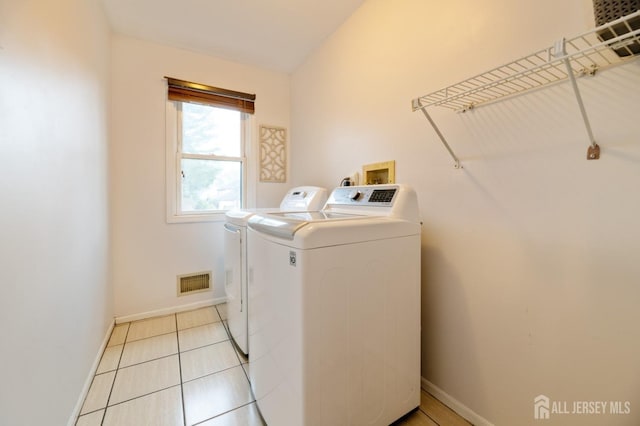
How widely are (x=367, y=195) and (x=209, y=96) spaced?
208 cm

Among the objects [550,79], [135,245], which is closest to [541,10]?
[550,79]

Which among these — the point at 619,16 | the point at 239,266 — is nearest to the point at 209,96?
A: the point at 239,266

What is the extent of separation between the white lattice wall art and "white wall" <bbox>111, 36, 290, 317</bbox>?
24.4 inches

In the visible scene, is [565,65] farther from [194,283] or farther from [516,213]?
[194,283]

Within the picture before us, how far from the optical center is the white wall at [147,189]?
7.39 ft

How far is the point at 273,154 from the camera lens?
116 inches

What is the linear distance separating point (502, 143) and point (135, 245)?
284 centimetres

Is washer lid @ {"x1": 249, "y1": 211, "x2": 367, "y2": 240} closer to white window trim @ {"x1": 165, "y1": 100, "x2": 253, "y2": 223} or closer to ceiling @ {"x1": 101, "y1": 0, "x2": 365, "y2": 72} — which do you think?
white window trim @ {"x1": 165, "y1": 100, "x2": 253, "y2": 223}

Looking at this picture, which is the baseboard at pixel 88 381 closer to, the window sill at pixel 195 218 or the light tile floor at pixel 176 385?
the light tile floor at pixel 176 385

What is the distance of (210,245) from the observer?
104 inches

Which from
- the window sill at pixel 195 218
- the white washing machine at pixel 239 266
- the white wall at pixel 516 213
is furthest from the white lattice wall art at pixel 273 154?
the white wall at pixel 516 213

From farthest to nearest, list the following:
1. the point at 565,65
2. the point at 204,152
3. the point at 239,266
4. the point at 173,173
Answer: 1. the point at 204,152
2. the point at 173,173
3. the point at 239,266
4. the point at 565,65

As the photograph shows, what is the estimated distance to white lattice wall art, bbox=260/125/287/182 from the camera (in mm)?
2883

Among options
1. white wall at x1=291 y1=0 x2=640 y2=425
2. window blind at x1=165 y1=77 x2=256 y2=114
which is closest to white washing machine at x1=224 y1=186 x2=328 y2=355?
white wall at x1=291 y1=0 x2=640 y2=425
